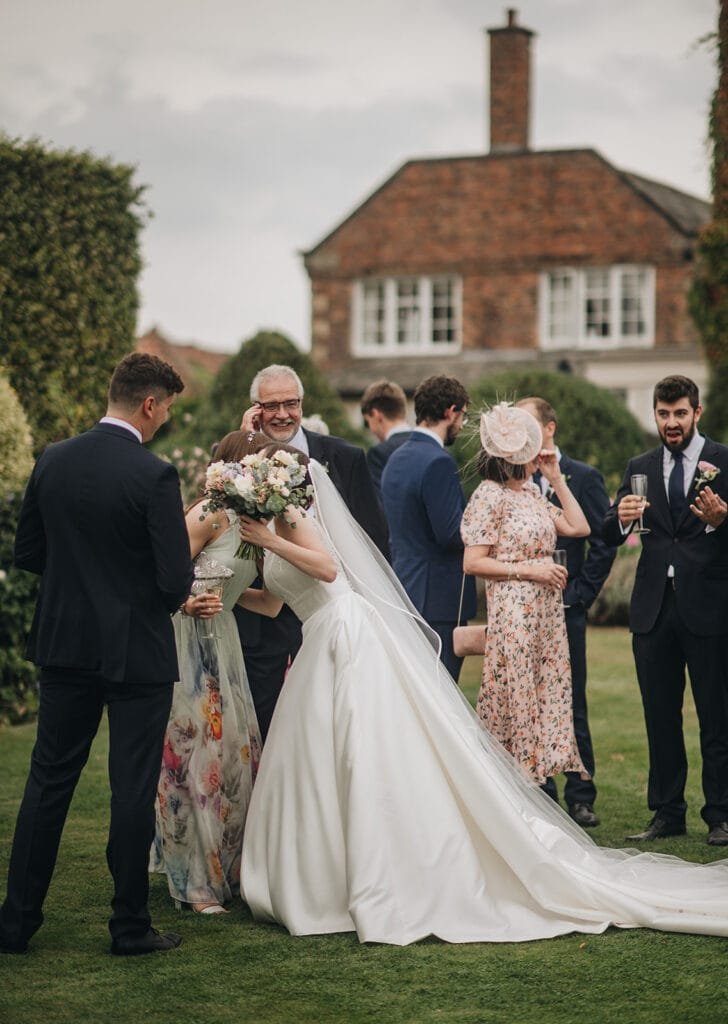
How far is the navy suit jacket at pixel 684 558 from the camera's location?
705 centimetres

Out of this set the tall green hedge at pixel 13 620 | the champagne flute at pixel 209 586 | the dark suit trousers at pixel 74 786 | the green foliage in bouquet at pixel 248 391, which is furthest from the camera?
the green foliage in bouquet at pixel 248 391

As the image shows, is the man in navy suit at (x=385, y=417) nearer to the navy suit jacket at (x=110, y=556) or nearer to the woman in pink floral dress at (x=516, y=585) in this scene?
the woman in pink floral dress at (x=516, y=585)

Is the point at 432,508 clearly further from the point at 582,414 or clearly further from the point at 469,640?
the point at 582,414

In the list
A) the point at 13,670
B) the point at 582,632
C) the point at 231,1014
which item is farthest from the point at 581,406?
the point at 231,1014

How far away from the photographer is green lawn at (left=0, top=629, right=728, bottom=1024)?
458 cm

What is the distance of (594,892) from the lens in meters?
5.52

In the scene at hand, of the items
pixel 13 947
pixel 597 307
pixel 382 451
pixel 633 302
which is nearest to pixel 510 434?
Answer: pixel 382 451

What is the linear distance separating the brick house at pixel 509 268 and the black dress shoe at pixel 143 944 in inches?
1014

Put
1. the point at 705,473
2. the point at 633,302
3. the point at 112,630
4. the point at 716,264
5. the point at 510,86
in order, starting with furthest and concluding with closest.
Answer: the point at 510,86
the point at 633,302
the point at 716,264
the point at 705,473
the point at 112,630

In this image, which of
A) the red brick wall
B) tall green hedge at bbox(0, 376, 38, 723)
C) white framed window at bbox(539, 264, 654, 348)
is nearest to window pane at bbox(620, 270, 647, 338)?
white framed window at bbox(539, 264, 654, 348)

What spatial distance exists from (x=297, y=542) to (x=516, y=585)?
1692mm

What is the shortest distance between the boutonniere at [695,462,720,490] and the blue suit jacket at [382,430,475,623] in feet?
3.91

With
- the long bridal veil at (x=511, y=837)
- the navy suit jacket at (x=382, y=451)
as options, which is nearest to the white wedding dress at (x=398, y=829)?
the long bridal veil at (x=511, y=837)

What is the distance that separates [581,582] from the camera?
7.80 metres
